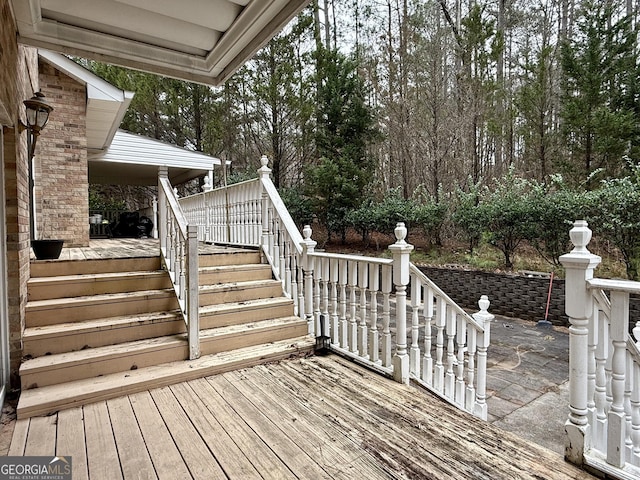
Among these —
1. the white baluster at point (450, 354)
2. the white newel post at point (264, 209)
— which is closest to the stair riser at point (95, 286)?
the white newel post at point (264, 209)

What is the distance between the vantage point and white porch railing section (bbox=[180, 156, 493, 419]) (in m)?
2.89

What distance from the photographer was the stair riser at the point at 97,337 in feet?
9.07

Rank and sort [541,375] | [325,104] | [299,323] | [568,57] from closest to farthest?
[299,323]
[541,375]
[568,57]
[325,104]

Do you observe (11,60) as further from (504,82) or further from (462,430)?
(504,82)

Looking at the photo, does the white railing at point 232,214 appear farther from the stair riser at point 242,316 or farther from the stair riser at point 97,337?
the stair riser at point 97,337

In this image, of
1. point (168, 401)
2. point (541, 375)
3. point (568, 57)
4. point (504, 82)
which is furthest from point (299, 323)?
point (504, 82)

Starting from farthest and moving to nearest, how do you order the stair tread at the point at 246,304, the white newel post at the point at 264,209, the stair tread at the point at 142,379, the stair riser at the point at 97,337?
the white newel post at the point at 264,209 → the stair tread at the point at 246,304 → the stair riser at the point at 97,337 → the stair tread at the point at 142,379

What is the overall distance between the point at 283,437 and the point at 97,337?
1905 millimetres

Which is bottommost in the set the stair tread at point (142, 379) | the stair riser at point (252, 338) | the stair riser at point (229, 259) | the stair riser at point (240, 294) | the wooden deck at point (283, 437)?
the wooden deck at point (283, 437)

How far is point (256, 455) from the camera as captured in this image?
1946 millimetres

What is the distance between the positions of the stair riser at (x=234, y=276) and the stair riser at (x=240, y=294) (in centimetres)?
26

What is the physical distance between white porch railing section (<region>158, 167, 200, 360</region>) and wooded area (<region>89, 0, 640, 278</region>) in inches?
255

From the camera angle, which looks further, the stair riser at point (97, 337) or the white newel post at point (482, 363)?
the white newel post at point (482, 363)

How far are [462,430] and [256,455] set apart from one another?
1.25 meters
